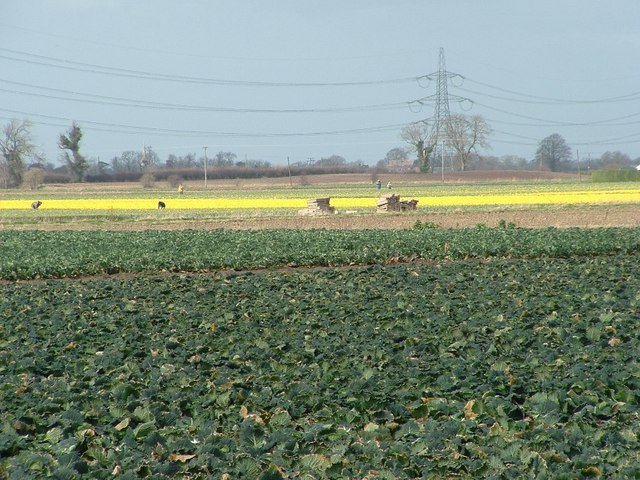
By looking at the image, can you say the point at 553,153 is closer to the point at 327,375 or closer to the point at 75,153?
the point at 75,153

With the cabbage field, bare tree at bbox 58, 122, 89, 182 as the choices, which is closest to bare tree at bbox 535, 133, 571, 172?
bare tree at bbox 58, 122, 89, 182

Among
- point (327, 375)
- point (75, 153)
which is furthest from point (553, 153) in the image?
point (327, 375)

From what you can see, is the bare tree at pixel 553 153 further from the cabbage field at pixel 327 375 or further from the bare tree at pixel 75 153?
the cabbage field at pixel 327 375

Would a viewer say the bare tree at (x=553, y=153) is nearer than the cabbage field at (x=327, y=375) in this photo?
No

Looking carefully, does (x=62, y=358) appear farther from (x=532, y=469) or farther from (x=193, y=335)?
(x=532, y=469)

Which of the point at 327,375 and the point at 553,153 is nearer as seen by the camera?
the point at 327,375

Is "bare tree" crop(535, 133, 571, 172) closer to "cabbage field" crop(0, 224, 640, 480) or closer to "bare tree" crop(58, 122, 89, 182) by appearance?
"bare tree" crop(58, 122, 89, 182)

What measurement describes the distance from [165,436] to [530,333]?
5478 mm

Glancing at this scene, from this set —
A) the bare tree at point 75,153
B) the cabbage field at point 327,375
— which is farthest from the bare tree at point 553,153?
the cabbage field at point 327,375

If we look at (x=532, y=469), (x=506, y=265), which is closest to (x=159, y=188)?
(x=506, y=265)

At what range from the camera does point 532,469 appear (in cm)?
668

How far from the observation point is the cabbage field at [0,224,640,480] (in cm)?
712

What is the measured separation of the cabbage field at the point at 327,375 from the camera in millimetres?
7121

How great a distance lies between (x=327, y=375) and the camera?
9.55 meters
